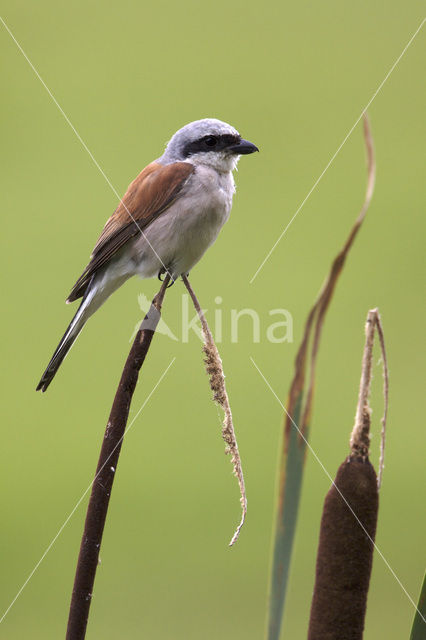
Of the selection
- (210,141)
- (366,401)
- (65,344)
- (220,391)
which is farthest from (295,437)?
(210,141)

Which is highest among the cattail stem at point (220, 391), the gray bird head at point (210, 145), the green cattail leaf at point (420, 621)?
the gray bird head at point (210, 145)

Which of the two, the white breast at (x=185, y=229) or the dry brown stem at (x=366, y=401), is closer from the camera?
the dry brown stem at (x=366, y=401)

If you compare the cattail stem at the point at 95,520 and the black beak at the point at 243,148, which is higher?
the black beak at the point at 243,148

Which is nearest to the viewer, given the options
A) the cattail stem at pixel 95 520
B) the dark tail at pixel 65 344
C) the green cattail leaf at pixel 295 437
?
the green cattail leaf at pixel 295 437

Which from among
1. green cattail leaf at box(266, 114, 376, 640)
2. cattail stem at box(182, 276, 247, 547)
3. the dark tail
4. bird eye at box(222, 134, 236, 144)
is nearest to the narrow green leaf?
green cattail leaf at box(266, 114, 376, 640)

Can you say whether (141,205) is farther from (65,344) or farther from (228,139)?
(65,344)

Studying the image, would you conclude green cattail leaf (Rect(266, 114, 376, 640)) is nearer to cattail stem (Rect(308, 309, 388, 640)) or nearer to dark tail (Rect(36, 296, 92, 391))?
cattail stem (Rect(308, 309, 388, 640))

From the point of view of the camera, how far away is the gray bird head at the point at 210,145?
6.77ft

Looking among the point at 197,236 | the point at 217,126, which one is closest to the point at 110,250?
the point at 197,236

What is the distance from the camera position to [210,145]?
2.13 m

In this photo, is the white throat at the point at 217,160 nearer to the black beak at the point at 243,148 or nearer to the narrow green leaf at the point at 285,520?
the black beak at the point at 243,148

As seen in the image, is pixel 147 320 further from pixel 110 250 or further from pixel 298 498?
pixel 110 250

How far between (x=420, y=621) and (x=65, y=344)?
3.34 feet

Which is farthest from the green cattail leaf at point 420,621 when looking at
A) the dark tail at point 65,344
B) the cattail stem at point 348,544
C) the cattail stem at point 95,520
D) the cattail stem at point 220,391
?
the dark tail at point 65,344
